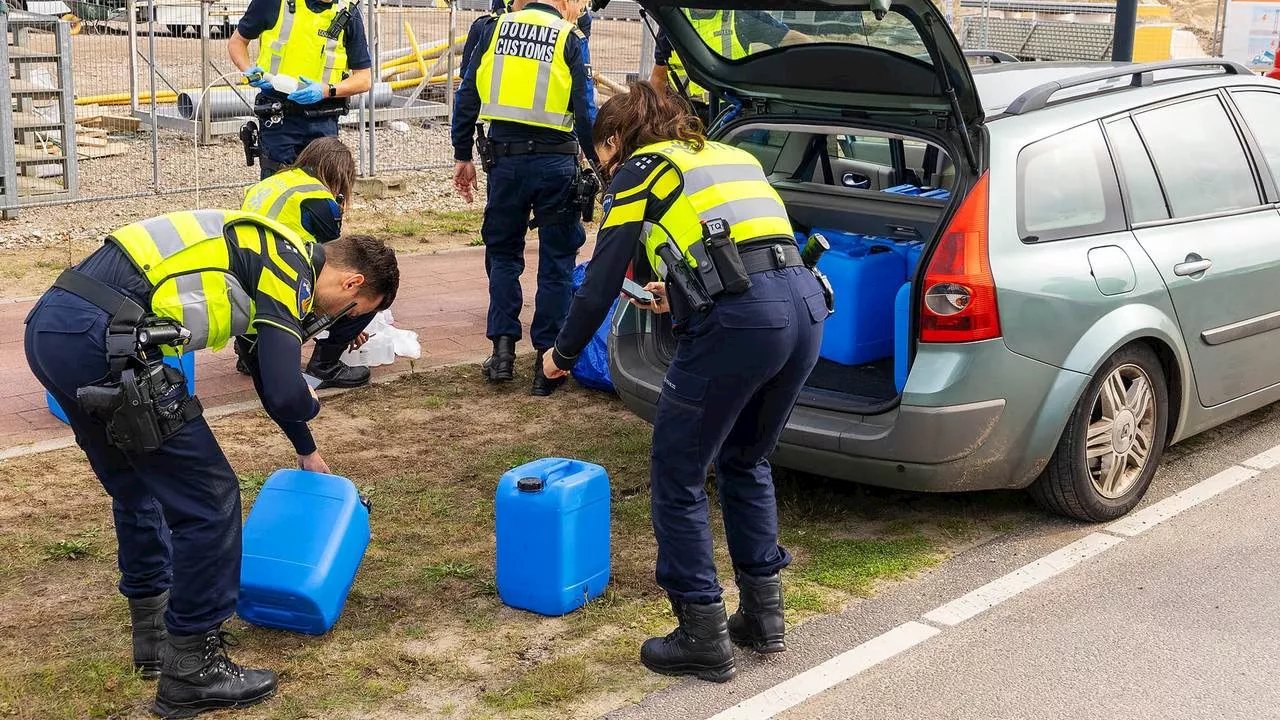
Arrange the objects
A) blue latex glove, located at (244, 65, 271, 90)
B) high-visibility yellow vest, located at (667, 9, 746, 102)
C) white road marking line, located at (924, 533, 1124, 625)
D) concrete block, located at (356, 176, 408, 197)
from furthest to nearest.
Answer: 1. concrete block, located at (356, 176, 408, 197)
2. blue latex glove, located at (244, 65, 271, 90)
3. high-visibility yellow vest, located at (667, 9, 746, 102)
4. white road marking line, located at (924, 533, 1124, 625)

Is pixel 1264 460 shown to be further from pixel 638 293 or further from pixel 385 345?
pixel 385 345

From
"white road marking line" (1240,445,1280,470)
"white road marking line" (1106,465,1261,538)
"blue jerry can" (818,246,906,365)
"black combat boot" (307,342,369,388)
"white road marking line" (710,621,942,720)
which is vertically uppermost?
"blue jerry can" (818,246,906,365)

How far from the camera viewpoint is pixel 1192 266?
5043 millimetres

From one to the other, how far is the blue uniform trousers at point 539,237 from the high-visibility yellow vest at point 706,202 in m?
2.87

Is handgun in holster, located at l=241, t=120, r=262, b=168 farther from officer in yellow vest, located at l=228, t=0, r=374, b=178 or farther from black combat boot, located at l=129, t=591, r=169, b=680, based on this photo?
black combat boot, located at l=129, t=591, r=169, b=680

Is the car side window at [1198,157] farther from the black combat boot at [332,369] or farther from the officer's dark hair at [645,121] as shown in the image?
the black combat boot at [332,369]

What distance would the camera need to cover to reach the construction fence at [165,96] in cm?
1009

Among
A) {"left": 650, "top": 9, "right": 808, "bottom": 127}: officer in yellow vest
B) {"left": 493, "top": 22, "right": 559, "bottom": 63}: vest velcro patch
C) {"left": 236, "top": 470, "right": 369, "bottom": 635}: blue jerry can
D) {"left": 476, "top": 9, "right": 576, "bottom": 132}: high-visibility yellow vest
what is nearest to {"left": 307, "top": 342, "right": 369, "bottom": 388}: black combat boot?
{"left": 476, "top": 9, "right": 576, "bottom": 132}: high-visibility yellow vest

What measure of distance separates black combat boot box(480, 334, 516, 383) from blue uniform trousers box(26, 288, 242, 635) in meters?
3.04

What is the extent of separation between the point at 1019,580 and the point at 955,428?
565 mm

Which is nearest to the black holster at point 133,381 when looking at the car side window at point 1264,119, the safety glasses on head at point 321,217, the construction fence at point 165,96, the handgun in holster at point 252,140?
the safety glasses on head at point 321,217

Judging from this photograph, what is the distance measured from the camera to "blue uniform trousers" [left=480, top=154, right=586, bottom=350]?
264 inches

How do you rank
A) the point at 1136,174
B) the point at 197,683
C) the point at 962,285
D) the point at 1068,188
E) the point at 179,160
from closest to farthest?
the point at 197,683
the point at 962,285
the point at 1068,188
the point at 1136,174
the point at 179,160

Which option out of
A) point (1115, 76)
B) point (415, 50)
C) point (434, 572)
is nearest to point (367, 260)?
point (434, 572)
